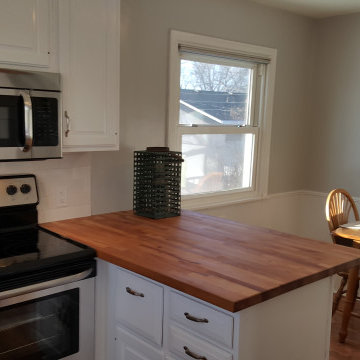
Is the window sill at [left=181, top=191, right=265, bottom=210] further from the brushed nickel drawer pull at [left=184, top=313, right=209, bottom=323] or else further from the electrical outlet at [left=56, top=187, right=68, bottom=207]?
the brushed nickel drawer pull at [left=184, top=313, right=209, bottom=323]

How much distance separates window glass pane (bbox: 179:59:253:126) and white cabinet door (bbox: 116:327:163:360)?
1.60 m

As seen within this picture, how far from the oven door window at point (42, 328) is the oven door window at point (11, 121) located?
2.21 ft

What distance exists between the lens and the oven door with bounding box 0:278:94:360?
71.2 inches

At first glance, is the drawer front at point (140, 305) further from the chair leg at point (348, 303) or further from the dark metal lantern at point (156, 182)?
the chair leg at point (348, 303)

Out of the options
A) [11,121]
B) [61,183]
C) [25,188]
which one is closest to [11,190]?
[25,188]

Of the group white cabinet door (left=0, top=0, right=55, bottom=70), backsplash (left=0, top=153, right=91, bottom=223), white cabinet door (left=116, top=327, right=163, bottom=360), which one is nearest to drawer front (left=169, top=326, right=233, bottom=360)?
white cabinet door (left=116, top=327, right=163, bottom=360)

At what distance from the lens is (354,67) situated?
383 centimetres

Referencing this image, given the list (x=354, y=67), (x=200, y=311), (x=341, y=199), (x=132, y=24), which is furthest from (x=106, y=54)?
(x=354, y=67)

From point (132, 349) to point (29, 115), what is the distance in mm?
1070

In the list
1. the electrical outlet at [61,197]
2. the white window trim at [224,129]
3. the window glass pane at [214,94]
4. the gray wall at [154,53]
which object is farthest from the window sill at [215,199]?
the electrical outlet at [61,197]

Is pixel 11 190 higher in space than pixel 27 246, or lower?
higher

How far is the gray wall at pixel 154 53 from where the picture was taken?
276 centimetres

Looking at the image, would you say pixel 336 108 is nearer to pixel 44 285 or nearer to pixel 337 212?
pixel 337 212

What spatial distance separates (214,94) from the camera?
3395 mm
